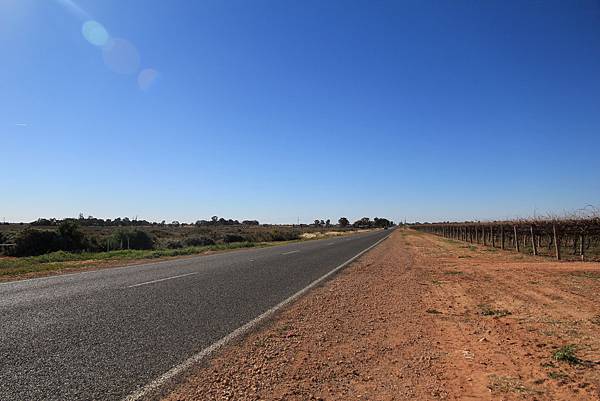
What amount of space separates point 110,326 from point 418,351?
15.2 feet

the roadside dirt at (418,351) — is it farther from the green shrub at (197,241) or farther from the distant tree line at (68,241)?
the green shrub at (197,241)

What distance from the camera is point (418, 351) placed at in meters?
5.63

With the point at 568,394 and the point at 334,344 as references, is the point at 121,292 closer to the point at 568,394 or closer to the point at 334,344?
the point at 334,344

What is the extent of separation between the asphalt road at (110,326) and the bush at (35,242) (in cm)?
2242

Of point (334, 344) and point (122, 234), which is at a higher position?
point (122, 234)

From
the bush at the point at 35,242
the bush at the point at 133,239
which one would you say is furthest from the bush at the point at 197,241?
the bush at the point at 35,242

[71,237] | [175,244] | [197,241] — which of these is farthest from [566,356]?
[197,241]

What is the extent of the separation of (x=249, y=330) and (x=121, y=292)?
458 cm

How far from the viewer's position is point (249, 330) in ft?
21.5

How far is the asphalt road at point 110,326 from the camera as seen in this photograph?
4.20 meters

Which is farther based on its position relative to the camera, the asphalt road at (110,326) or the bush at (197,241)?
the bush at (197,241)

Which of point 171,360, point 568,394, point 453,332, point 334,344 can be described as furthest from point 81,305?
point 568,394

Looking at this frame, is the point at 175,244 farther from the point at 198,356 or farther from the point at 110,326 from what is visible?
the point at 198,356

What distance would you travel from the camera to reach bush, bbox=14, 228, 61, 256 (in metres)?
30.6
